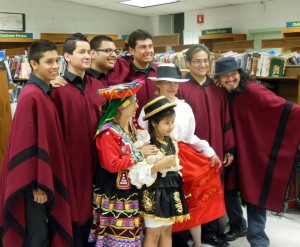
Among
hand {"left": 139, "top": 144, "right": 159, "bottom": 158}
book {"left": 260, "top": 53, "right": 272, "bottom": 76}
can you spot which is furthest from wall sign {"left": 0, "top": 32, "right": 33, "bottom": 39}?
hand {"left": 139, "top": 144, "right": 159, "bottom": 158}

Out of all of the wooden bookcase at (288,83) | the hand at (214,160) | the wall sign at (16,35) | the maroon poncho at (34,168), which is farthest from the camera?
the wall sign at (16,35)

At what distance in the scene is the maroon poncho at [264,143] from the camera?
2746 mm

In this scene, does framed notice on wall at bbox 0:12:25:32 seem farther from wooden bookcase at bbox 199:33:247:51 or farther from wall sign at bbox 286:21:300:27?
wall sign at bbox 286:21:300:27

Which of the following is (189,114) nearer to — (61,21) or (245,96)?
(245,96)

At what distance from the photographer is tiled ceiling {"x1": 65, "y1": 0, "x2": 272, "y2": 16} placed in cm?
1001

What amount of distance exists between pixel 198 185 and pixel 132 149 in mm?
610

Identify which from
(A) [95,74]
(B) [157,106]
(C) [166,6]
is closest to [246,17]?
(C) [166,6]

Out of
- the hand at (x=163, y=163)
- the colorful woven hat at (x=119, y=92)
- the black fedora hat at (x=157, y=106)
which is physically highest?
the colorful woven hat at (x=119, y=92)

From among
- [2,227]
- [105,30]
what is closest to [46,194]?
[2,227]

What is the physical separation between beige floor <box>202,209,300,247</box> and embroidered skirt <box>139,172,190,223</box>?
1.01 meters

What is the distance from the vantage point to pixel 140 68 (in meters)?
2.81

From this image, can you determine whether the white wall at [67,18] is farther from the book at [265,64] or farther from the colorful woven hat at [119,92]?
the colorful woven hat at [119,92]

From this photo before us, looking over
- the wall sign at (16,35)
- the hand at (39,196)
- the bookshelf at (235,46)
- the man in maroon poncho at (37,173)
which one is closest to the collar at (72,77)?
the man in maroon poncho at (37,173)

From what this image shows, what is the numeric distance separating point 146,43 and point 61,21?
28.3 feet
